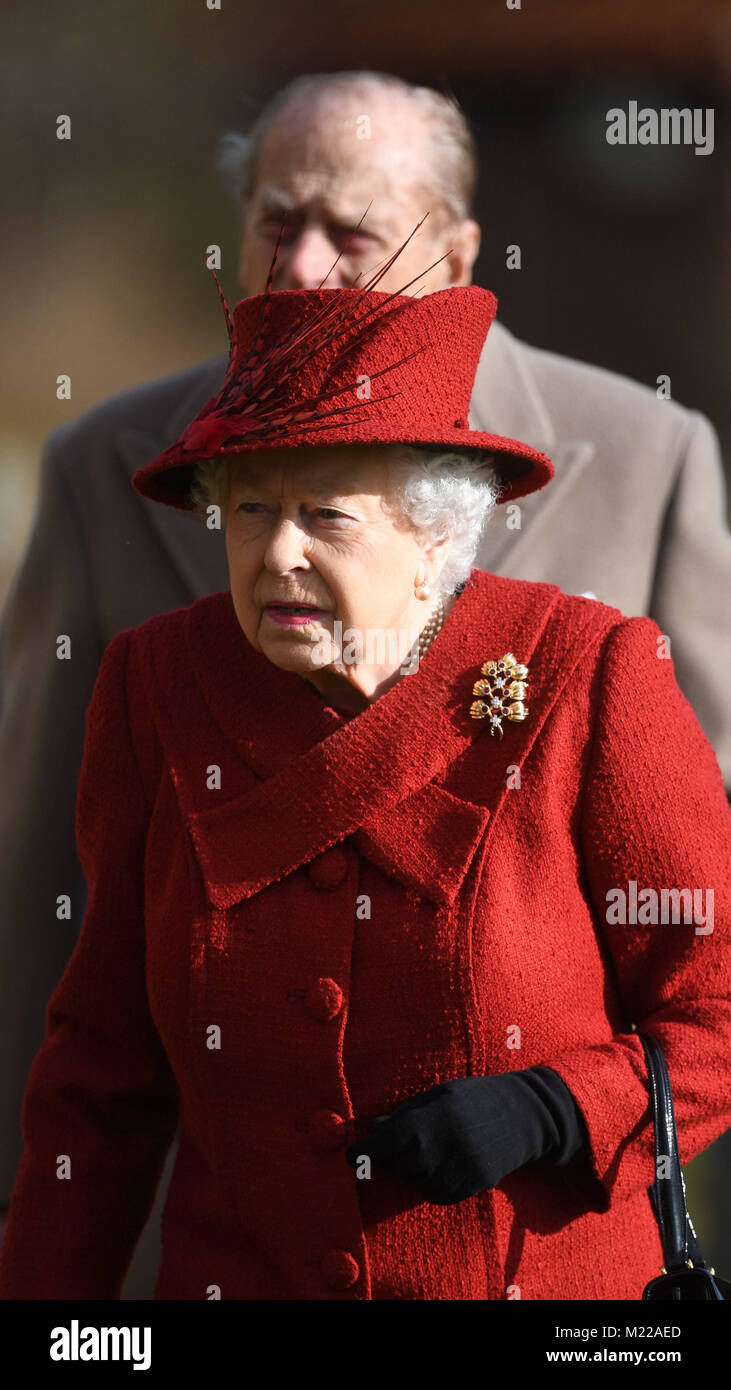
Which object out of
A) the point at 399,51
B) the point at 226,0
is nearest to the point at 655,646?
the point at 399,51

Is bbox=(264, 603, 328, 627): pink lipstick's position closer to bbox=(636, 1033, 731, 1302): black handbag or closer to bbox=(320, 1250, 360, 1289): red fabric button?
bbox=(636, 1033, 731, 1302): black handbag

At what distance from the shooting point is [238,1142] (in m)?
1.88

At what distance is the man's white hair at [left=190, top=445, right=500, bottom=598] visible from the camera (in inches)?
73.6

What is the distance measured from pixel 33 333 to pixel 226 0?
862mm

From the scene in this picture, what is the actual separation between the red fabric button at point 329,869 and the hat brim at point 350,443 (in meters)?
0.53

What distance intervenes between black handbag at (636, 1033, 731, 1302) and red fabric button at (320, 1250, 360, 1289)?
363mm

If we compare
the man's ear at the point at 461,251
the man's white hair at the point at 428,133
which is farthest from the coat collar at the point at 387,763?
the man's white hair at the point at 428,133

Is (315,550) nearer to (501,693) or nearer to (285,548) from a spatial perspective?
(285,548)

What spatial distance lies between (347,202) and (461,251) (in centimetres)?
24

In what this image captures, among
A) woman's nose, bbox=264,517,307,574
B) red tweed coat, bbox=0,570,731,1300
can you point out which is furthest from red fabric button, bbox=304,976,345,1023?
woman's nose, bbox=264,517,307,574

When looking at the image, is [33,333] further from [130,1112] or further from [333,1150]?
[333,1150]

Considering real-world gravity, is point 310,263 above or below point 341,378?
above

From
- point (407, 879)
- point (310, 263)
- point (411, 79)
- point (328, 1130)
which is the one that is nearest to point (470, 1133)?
point (328, 1130)

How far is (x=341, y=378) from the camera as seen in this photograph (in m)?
1.85
